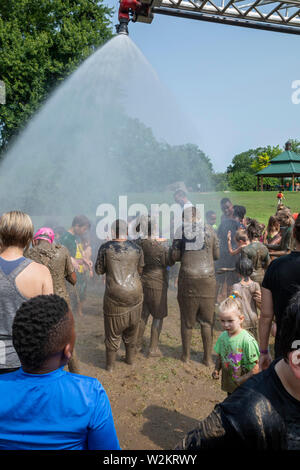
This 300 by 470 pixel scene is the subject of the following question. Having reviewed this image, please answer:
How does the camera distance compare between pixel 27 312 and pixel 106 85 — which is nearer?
pixel 27 312

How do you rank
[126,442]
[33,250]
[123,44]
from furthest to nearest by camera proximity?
1. [123,44]
2. [33,250]
3. [126,442]

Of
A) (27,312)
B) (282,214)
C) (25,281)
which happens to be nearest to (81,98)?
(282,214)

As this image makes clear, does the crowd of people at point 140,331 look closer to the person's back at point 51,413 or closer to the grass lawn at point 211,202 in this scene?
the person's back at point 51,413

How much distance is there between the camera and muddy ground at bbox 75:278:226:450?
11.4ft

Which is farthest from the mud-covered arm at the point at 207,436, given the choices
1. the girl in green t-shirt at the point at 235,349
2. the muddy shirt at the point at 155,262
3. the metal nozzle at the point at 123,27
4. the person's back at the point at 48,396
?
the metal nozzle at the point at 123,27

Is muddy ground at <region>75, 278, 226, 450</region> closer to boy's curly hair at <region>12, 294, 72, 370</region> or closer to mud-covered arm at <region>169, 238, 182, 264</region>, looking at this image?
mud-covered arm at <region>169, 238, 182, 264</region>

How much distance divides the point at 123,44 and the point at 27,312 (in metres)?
11.5

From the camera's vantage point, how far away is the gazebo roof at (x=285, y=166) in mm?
38312

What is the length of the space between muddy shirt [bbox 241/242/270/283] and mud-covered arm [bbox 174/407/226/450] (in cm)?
406

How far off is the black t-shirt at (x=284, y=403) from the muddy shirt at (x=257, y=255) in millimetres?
4008

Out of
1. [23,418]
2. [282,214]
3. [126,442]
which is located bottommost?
[126,442]

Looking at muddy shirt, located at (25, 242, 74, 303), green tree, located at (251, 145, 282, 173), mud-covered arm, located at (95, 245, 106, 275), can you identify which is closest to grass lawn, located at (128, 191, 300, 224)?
mud-covered arm, located at (95, 245, 106, 275)

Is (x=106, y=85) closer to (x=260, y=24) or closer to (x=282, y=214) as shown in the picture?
(x=260, y=24)

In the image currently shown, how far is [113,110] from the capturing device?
15109 mm
